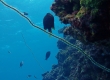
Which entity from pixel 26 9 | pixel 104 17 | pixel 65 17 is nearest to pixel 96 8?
pixel 104 17

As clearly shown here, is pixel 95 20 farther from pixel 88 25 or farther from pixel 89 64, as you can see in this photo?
pixel 89 64

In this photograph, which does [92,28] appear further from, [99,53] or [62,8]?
[99,53]

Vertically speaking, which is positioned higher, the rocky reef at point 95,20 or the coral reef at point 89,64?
the coral reef at point 89,64

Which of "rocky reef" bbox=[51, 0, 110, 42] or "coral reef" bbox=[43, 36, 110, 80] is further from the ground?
"coral reef" bbox=[43, 36, 110, 80]

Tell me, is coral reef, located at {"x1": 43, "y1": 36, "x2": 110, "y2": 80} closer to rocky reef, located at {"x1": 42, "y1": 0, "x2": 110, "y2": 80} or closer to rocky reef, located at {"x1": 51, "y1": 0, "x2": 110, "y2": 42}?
rocky reef, located at {"x1": 42, "y1": 0, "x2": 110, "y2": 80}

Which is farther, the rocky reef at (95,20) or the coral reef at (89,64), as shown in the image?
the coral reef at (89,64)

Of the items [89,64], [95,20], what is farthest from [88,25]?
[89,64]

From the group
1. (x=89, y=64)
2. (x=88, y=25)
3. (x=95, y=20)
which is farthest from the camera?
(x=89, y=64)

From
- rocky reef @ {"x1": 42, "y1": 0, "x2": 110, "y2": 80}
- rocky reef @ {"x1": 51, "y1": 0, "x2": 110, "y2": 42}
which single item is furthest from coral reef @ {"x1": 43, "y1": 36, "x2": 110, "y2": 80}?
rocky reef @ {"x1": 51, "y1": 0, "x2": 110, "y2": 42}

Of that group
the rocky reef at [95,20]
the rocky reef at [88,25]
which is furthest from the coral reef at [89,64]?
the rocky reef at [95,20]

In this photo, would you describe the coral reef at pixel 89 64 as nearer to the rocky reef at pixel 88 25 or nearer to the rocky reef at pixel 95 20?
the rocky reef at pixel 88 25

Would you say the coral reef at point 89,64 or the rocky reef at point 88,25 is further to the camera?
the coral reef at point 89,64

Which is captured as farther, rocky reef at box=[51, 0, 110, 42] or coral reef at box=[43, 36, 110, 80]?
coral reef at box=[43, 36, 110, 80]

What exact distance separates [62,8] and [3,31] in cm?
2912
